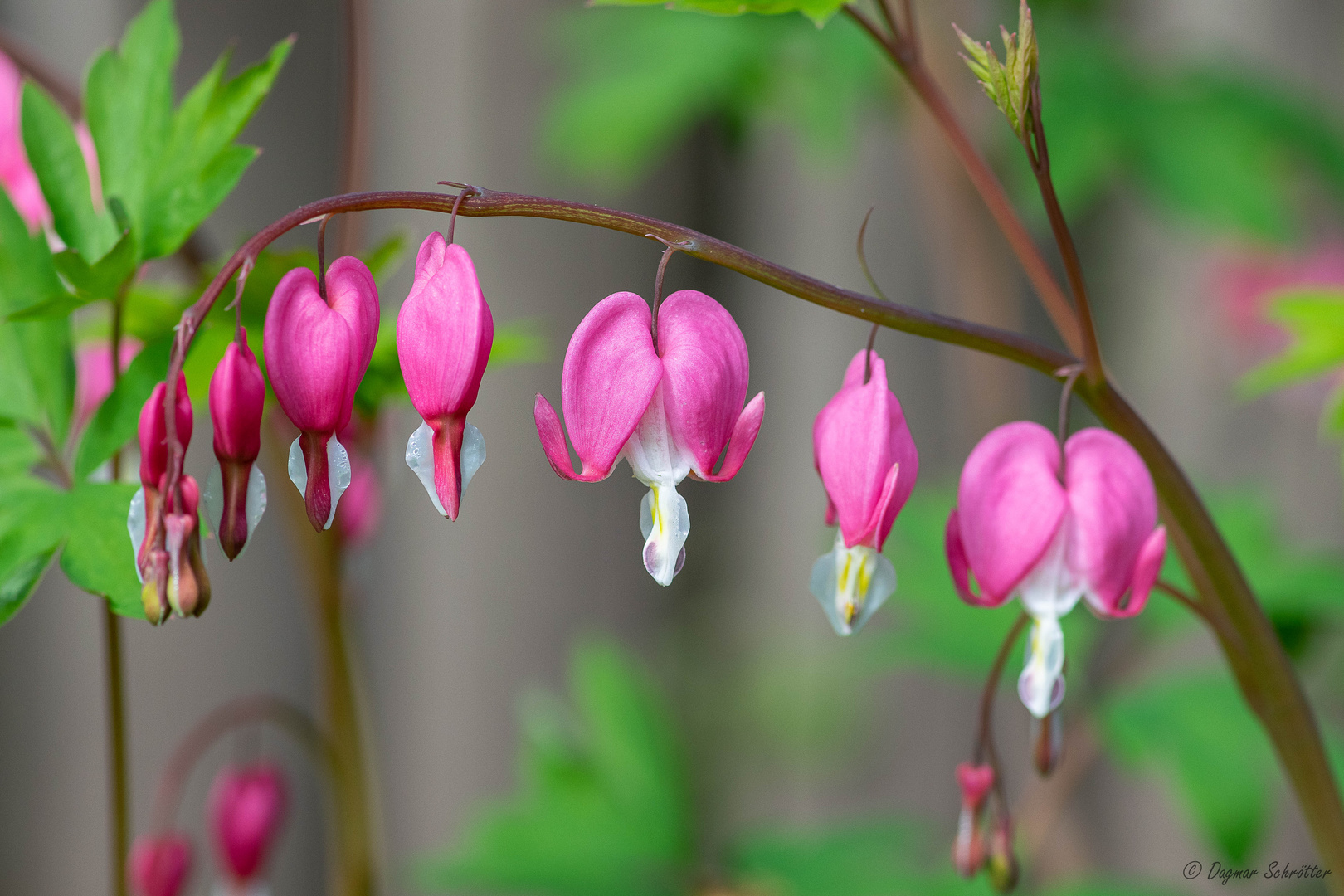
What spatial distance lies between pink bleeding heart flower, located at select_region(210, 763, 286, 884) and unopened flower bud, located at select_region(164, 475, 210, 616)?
543mm

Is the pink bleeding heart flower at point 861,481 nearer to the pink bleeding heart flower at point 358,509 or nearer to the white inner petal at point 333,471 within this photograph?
the white inner petal at point 333,471

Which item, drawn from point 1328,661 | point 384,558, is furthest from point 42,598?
point 1328,661

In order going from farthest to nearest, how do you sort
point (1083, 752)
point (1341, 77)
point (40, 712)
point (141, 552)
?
point (1341, 77)
point (40, 712)
point (1083, 752)
point (141, 552)

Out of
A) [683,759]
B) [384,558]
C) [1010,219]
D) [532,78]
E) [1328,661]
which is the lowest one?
[683,759]

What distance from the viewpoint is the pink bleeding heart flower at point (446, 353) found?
396 mm

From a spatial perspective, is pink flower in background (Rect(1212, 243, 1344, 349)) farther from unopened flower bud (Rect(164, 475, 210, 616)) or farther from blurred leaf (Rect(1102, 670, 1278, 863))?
unopened flower bud (Rect(164, 475, 210, 616))

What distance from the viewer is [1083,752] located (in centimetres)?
107

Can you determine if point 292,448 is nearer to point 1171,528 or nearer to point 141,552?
point 141,552

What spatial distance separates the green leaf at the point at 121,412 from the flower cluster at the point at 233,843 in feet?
1.32

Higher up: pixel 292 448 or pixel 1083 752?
pixel 292 448

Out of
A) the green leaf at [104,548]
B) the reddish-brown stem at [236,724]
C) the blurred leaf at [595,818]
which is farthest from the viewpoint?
the blurred leaf at [595,818]

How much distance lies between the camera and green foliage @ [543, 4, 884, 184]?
1384 mm

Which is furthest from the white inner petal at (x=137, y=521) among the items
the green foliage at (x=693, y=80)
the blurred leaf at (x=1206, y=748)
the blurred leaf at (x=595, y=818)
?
the green foliage at (x=693, y=80)

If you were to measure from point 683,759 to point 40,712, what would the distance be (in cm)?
124
